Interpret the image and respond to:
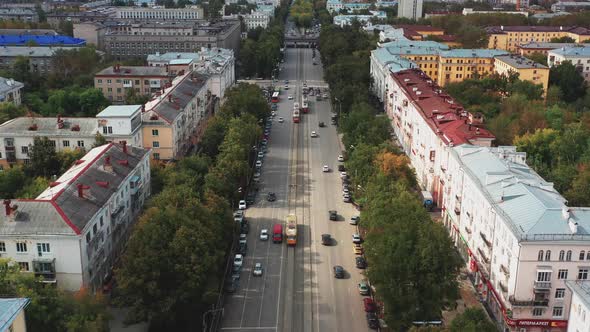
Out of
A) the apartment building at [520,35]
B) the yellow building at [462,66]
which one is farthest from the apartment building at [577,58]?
the apartment building at [520,35]

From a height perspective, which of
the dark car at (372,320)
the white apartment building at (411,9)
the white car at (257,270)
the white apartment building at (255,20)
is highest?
the white apartment building at (411,9)

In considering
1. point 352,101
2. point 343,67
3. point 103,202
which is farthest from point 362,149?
point 343,67

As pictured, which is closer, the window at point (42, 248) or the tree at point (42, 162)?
the window at point (42, 248)

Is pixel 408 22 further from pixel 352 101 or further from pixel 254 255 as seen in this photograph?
pixel 254 255

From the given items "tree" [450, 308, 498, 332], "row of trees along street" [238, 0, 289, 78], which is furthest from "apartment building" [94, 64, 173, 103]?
"tree" [450, 308, 498, 332]

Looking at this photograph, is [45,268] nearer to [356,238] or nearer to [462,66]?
[356,238]

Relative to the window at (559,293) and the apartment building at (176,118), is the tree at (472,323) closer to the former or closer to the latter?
the window at (559,293)

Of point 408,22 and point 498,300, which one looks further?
point 408,22
